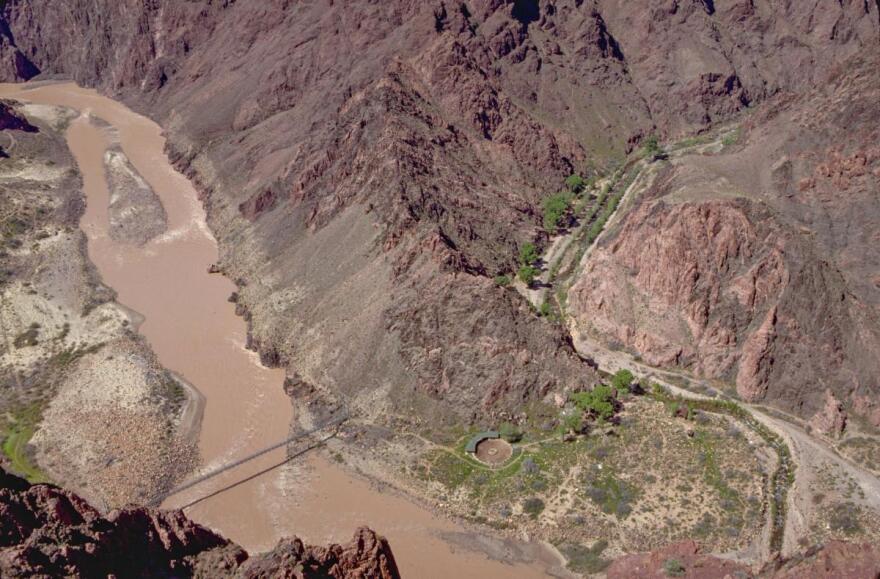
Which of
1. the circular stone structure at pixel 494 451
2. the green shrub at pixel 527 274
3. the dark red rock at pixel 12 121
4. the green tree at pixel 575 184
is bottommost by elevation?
the circular stone structure at pixel 494 451

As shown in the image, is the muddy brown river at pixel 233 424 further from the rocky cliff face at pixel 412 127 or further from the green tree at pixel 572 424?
the green tree at pixel 572 424

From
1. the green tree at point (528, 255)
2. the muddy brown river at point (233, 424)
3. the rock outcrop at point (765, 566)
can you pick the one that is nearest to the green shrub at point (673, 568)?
the rock outcrop at point (765, 566)

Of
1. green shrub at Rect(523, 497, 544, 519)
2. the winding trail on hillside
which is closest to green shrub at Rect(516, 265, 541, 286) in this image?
the winding trail on hillside

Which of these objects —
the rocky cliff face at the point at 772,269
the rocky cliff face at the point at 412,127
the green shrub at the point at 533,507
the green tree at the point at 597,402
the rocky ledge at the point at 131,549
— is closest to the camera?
the rocky ledge at the point at 131,549

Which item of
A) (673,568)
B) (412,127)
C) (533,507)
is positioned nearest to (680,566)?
(673,568)

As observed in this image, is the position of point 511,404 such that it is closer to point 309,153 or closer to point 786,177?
point 786,177
